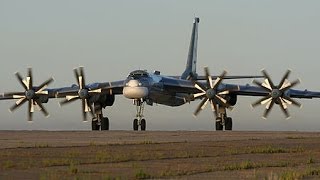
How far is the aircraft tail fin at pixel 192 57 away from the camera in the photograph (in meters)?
68.8

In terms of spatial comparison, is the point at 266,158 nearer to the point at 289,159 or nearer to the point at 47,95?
the point at 289,159

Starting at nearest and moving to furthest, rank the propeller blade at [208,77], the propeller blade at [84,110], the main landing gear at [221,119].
A: 1. the propeller blade at [84,110]
2. the propeller blade at [208,77]
3. the main landing gear at [221,119]

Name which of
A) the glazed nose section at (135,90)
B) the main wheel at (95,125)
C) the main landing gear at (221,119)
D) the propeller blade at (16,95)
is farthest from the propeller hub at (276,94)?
the propeller blade at (16,95)

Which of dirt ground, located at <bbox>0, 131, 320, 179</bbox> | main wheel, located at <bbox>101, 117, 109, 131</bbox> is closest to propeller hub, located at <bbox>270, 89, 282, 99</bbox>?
main wheel, located at <bbox>101, 117, 109, 131</bbox>

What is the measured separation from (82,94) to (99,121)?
113 inches

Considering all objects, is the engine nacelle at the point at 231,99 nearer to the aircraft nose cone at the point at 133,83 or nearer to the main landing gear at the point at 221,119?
the main landing gear at the point at 221,119

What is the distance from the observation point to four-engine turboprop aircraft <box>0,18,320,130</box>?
55594 mm

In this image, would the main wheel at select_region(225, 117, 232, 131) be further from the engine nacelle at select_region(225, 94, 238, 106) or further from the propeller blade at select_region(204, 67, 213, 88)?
the propeller blade at select_region(204, 67, 213, 88)

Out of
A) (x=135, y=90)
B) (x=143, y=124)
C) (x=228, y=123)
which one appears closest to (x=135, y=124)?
(x=143, y=124)

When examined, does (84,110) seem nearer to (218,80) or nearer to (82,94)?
(82,94)

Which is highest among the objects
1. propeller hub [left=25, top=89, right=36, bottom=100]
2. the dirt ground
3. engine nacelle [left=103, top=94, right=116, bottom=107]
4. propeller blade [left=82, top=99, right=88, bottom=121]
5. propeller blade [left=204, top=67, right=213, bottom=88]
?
propeller blade [left=204, top=67, right=213, bottom=88]

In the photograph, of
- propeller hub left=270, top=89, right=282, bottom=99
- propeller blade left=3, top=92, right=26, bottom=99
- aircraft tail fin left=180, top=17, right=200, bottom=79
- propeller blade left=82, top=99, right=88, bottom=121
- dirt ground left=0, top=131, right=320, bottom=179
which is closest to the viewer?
dirt ground left=0, top=131, right=320, bottom=179

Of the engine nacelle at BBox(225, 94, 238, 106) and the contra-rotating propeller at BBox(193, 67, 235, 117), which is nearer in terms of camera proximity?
the contra-rotating propeller at BBox(193, 67, 235, 117)

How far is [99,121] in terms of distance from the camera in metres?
58.1
